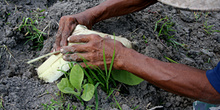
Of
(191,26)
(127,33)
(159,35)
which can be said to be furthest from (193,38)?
(127,33)

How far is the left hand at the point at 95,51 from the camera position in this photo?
5.41 ft

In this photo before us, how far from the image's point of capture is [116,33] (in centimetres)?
234

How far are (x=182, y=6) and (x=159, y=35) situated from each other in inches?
47.3

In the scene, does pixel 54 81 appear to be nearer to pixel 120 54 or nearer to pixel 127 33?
pixel 120 54

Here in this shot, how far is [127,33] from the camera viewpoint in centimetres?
232

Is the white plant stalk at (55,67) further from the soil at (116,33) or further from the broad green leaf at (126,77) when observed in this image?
the broad green leaf at (126,77)

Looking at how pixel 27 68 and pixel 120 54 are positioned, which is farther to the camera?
pixel 27 68

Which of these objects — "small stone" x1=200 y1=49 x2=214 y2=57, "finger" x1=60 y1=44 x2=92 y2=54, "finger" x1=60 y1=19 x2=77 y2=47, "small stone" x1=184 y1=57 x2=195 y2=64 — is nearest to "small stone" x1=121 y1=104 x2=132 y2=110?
"finger" x1=60 y1=44 x2=92 y2=54

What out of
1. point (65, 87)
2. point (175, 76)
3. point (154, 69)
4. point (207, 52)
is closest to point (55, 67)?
point (65, 87)

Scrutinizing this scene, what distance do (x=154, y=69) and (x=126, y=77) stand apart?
1.05ft

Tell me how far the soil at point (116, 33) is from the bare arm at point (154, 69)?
1.06ft

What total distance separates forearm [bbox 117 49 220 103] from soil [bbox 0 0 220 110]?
1.14ft

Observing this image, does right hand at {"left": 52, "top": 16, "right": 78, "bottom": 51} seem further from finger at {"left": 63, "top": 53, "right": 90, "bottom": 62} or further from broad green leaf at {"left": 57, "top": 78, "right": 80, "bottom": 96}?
broad green leaf at {"left": 57, "top": 78, "right": 80, "bottom": 96}

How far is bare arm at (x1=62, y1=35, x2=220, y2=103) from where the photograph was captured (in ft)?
5.08
